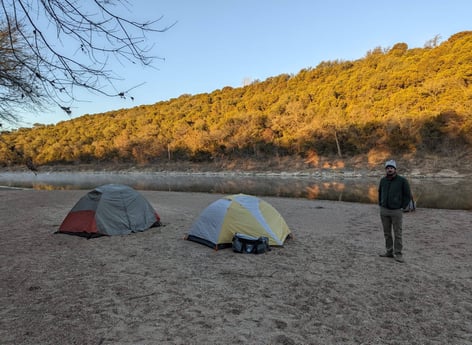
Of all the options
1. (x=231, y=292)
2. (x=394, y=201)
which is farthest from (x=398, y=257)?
(x=231, y=292)

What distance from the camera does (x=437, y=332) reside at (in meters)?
3.38

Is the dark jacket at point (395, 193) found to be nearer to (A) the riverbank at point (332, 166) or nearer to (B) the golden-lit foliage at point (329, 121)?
(B) the golden-lit foliage at point (329, 121)

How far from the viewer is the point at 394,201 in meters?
5.79

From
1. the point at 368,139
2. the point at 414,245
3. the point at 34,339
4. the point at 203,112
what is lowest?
the point at 414,245

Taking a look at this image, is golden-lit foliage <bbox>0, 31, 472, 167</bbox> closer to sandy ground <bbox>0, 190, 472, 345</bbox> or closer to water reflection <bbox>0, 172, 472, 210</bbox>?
sandy ground <bbox>0, 190, 472, 345</bbox>

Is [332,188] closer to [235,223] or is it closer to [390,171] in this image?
[235,223]

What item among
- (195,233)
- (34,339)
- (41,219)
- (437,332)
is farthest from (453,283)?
(41,219)

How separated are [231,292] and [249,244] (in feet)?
6.67

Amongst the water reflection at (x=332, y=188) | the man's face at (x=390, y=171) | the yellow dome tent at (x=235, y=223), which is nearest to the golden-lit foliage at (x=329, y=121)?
the yellow dome tent at (x=235, y=223)

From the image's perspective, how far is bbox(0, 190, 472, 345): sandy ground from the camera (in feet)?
11.0

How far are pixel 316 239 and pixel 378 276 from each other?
2.82 meters

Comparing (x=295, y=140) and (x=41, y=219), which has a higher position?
(x=295, y=140)

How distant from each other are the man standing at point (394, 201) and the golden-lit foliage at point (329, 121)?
6225 mm

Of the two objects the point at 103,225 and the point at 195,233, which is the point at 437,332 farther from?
the point at 103,225
